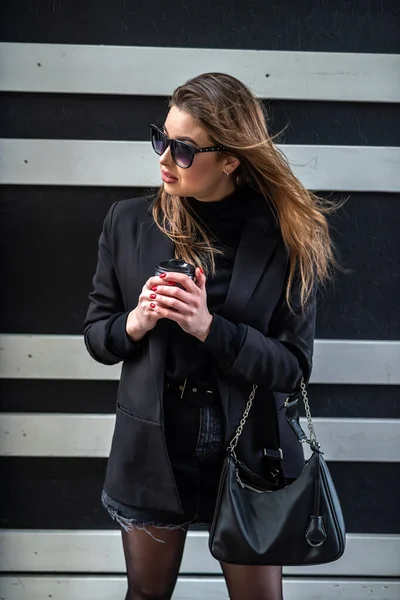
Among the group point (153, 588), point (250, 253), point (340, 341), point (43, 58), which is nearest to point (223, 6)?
point (43, 58)

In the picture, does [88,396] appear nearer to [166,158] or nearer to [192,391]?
[192,391]

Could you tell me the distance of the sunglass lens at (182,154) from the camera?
146cm

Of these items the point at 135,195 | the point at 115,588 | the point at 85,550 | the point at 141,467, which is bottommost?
the point at 115,588

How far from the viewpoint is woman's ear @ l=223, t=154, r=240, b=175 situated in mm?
1541

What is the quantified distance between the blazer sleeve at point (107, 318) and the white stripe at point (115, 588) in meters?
1.07

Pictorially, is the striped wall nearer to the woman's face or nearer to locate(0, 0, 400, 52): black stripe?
locate(0, 0, 400, 52): black stripe

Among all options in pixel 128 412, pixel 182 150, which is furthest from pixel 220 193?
pixel 128 412

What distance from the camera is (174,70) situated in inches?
82.0

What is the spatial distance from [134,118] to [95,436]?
41.9 inches

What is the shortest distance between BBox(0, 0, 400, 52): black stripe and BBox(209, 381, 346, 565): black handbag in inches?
50.3

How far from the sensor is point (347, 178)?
2141 mm

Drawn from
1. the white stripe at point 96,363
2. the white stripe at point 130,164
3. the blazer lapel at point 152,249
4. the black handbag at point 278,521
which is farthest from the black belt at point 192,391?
the white stripe at point 130,164

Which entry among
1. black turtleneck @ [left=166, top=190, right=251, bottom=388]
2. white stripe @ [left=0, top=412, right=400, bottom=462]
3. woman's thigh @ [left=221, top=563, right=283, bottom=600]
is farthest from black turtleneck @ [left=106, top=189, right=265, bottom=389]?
white stripe @ [left=0, top=412, right=400, bottom=462]

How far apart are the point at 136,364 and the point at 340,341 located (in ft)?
2.88
